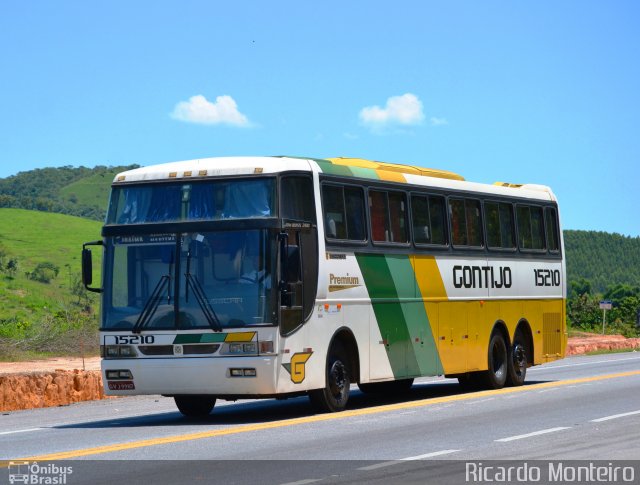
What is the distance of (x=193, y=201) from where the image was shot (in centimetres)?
1739

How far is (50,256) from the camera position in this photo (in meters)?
126

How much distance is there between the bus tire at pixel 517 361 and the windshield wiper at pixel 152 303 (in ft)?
→ 29.0

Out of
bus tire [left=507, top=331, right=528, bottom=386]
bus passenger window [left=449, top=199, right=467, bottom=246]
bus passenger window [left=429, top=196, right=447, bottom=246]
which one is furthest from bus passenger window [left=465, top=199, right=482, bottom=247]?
bus tire [left=507, top=331, right=528, bottom=386]

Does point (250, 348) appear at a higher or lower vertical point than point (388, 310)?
lower

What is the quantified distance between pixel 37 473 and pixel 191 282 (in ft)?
18.2

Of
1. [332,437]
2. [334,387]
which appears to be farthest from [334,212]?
[332,437]

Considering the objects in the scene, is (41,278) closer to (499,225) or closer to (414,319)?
(499,225)

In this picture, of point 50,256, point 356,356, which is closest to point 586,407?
point 356,356

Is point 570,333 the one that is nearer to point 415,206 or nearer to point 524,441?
point 415,206

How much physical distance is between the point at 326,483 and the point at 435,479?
0.94m

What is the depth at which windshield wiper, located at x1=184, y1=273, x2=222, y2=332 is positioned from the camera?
55.3 feet

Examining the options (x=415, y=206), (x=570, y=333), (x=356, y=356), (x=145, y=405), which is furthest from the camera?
(x=570, y=333)

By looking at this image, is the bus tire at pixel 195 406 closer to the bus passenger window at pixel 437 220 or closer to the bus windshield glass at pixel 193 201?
the bus windshield glass at pixel 193 201

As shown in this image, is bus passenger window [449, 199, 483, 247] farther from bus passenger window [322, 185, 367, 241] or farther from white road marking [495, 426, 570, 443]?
white road marking [495, 426, 570, 443]
